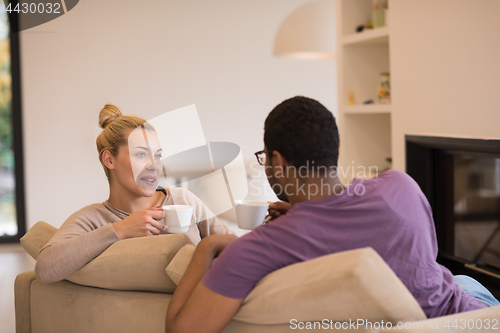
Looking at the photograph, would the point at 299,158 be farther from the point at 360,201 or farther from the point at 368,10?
the point at 368,10

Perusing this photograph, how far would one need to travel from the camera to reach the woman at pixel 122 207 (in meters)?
1.25

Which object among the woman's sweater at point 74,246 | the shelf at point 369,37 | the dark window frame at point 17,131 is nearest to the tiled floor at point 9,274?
the dark window frame at point 17,131

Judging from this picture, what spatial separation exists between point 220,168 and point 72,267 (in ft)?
2.15

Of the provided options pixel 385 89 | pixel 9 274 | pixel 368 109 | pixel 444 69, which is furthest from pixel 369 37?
pixel 9 274

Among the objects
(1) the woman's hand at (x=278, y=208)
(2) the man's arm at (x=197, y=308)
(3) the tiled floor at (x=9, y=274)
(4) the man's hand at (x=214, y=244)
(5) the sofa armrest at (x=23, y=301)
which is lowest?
(3) the tiled floor at (x=9, y=274)

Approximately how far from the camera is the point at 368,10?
327 centimetres

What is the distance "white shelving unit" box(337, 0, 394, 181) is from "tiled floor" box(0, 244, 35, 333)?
217 centimetres

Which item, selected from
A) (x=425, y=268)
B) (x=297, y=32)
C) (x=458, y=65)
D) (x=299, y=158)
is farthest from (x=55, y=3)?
(x=458, y=65)

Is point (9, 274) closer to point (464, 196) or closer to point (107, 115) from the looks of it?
point (107, 115)

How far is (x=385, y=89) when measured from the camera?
3004 millimetres

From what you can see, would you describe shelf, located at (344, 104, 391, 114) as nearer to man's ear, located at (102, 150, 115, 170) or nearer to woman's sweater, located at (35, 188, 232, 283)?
man's ear, located at (102, 150, 115, 170)

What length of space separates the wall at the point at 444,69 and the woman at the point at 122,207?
4.38 feet

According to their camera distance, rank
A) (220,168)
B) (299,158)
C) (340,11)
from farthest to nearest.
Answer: (340,11) < (220,168) < (299,158)

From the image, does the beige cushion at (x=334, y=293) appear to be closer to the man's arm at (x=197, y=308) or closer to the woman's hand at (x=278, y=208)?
the man's arm at (x=197, y=308)
